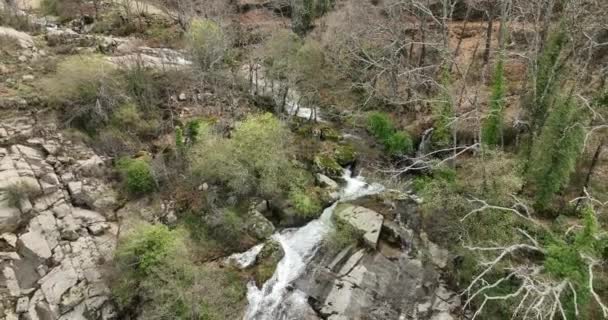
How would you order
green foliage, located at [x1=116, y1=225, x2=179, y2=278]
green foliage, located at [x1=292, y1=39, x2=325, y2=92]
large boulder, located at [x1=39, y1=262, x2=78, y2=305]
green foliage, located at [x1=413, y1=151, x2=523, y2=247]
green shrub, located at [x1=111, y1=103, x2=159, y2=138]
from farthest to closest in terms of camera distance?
green foliage, located at [x1=292, y1=39, x2=325, y2=92] < green shrub, located at [x1=111, y1=103, x2=159, y2=138] < large boulder, located at [x1=39, y1=262, x2=78, y2=305] < green foliage, located at [x1=413, y1=151, x2=523, y2=247] < green foliage, located at [x1=116, y1=225, x2=179, y2=278]

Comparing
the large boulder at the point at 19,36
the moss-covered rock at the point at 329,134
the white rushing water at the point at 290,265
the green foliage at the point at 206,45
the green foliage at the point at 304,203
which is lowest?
the white rushing water at the point at 290,265

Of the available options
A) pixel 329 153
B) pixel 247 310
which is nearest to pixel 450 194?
pixel 329 153

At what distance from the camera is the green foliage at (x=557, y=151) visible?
18.3 m

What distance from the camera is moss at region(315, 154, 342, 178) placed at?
84.8ft

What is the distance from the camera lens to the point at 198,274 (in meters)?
19.2

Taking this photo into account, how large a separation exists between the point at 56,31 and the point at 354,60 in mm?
24674

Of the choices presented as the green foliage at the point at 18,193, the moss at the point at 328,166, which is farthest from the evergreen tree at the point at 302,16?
the green foliage at the point at 18,193

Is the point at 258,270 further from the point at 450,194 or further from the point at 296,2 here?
the point at 296,2

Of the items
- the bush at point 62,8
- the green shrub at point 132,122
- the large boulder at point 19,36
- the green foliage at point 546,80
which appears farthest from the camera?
the bush at point 62,8

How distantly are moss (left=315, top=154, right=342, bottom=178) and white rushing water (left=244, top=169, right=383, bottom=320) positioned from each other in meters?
1.39

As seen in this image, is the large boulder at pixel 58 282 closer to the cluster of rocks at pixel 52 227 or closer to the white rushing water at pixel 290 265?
the cluster of rocks at pixel 52 227

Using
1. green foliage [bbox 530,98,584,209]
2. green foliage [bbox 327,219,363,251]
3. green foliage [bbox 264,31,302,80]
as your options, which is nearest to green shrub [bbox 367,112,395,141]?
green foliage [bbox 264,31,302,80]

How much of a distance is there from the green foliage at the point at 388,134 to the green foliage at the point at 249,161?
767 cm

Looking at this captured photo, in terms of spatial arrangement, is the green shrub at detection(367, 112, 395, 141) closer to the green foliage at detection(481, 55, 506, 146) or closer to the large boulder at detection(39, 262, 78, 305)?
the green foliage at detection(481, 55, 506, 146)
